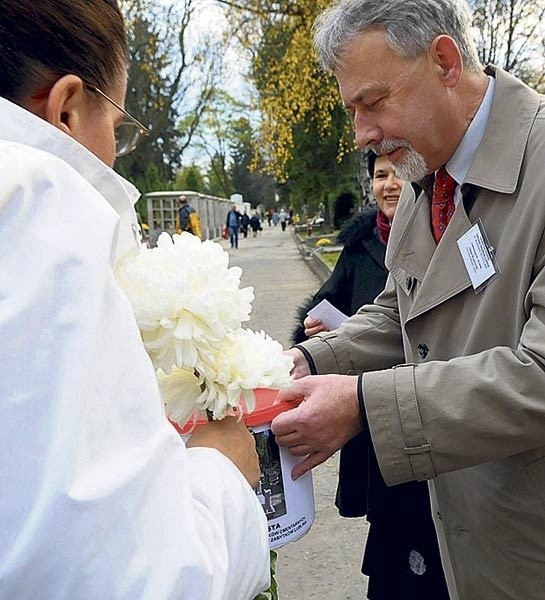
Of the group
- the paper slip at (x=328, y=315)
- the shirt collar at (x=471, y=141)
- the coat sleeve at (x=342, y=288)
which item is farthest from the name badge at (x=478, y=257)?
the coat sleeve at (x=342, y=288)

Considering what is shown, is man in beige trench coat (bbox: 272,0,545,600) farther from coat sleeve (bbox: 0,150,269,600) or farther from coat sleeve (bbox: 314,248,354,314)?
coat sleeve (bbox: 314,248,354,314)

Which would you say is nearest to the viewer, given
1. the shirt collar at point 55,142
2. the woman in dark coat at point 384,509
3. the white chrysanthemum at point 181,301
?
the shirt collar at point 55,142

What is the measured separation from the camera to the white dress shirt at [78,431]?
2.13ft

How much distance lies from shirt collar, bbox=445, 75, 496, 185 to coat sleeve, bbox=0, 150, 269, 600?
1260mm

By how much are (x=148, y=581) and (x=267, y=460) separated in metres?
0.71

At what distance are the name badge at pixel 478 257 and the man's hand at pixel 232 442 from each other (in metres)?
0.78

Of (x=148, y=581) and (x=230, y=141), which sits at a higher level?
(x=230, y=141)

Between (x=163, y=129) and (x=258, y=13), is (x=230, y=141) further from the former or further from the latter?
(x=258, y=13)

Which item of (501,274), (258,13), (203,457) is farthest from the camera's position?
(258,13)

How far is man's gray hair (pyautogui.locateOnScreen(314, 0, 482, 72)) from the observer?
5.69 feet

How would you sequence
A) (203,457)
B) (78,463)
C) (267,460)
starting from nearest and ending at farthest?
(78,463)
(203,457)
(267,460)

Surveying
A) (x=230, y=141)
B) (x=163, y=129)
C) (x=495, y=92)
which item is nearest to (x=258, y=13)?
(x=495, y=92)

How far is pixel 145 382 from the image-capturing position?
0.74 metres

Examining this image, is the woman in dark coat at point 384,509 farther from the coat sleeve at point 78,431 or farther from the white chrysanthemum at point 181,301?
the coat sleeve at point 78,431
